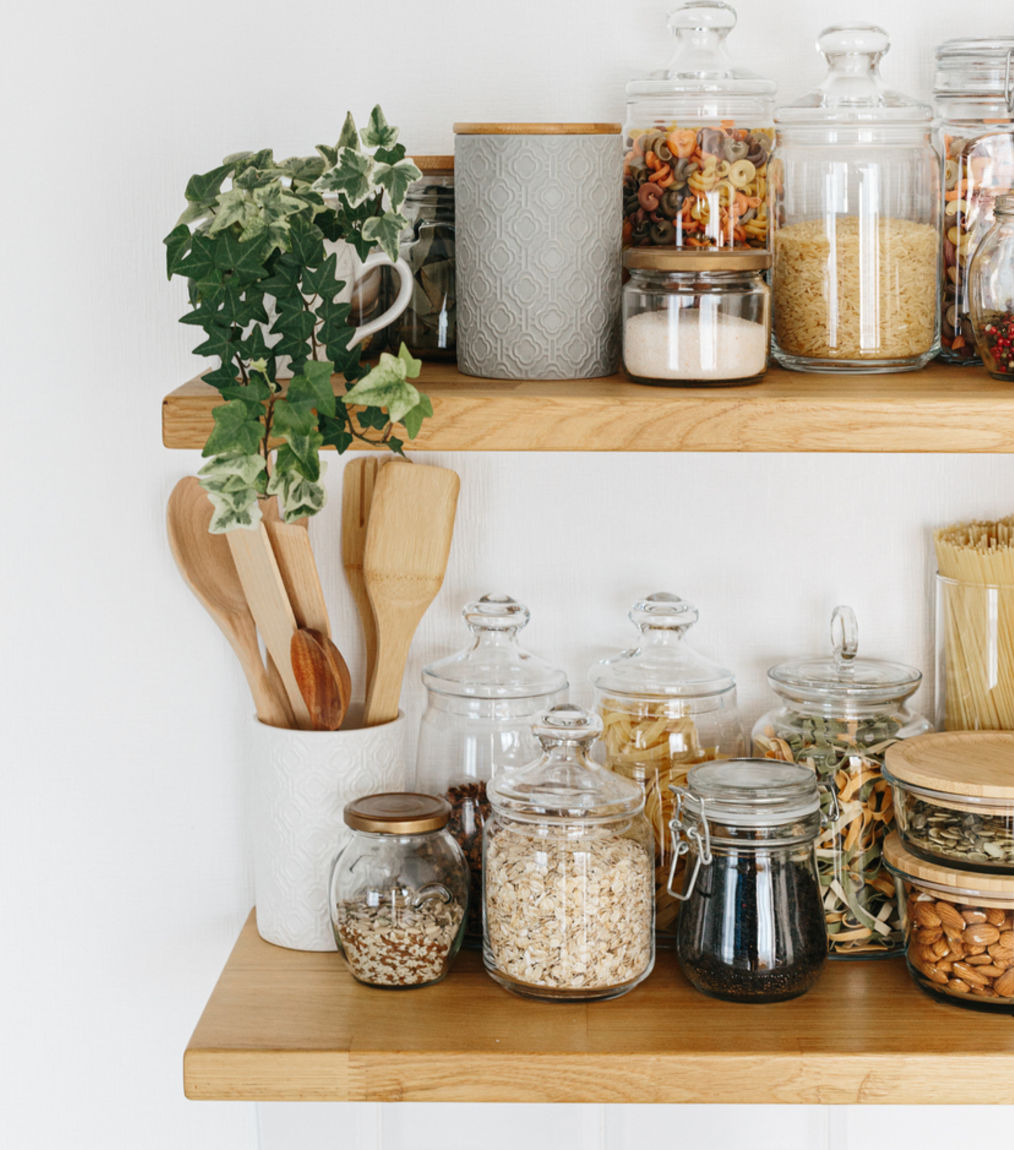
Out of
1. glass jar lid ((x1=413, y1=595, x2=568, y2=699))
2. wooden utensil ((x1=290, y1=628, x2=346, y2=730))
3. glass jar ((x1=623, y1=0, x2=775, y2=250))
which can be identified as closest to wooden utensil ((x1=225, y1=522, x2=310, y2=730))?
wooden utensil ((x1=290, y1=628, x2=346, y2=730))

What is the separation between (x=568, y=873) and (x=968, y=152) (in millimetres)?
556

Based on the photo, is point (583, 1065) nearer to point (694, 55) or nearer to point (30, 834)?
point (30, 834)

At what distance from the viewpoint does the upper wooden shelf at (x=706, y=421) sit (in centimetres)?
78

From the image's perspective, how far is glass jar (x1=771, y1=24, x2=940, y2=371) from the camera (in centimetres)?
85

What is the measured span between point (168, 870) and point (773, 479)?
22.9 inches

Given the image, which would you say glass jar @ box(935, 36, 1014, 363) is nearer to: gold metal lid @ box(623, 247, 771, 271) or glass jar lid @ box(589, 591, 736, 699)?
gold metal lid @ box(623, 247, 771, 271)

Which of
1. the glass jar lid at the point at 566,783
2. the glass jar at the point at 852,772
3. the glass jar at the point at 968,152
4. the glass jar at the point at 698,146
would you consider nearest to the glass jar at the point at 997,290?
the glass jar at the point at 968,152

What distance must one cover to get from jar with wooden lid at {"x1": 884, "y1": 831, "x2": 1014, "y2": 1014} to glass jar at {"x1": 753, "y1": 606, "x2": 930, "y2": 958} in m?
0.05

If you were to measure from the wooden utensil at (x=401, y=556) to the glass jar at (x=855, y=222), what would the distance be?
0.26 m

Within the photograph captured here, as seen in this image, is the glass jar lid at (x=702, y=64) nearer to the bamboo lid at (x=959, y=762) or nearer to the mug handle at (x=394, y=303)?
the mug handle at (x=394, y=303)

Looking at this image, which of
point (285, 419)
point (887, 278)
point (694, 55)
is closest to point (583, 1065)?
point (285, 419)

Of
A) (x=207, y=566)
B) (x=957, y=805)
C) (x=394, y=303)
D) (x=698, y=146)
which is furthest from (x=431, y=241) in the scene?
(x=957, y=805)

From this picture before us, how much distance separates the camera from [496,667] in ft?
3.19

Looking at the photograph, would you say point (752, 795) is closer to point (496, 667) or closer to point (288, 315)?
point (496, 667)
